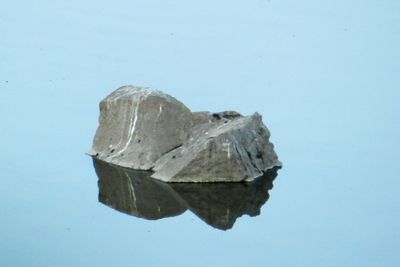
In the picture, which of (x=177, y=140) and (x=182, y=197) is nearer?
(x=182, y=197)

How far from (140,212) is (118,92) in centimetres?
157

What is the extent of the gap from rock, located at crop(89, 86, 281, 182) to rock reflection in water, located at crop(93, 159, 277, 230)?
0.35 ft

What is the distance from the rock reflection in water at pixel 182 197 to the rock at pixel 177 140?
106 millimetres

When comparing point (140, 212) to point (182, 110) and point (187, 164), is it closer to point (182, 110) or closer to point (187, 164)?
point (187, 164)

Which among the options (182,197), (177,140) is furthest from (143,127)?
(182,197)

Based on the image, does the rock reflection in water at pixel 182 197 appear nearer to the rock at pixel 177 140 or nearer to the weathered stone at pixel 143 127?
the rock at pixel 177 140

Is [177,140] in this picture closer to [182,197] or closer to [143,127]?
[143,127]

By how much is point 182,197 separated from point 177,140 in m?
0.87

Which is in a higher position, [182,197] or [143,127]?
[143,127]

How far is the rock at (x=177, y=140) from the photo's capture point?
10.1 m

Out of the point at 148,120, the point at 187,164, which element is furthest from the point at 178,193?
the point at 148,120

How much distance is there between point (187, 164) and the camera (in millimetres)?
10039

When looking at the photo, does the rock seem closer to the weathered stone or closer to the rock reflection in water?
the weathered stone

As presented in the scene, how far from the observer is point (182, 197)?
32.1 feet
